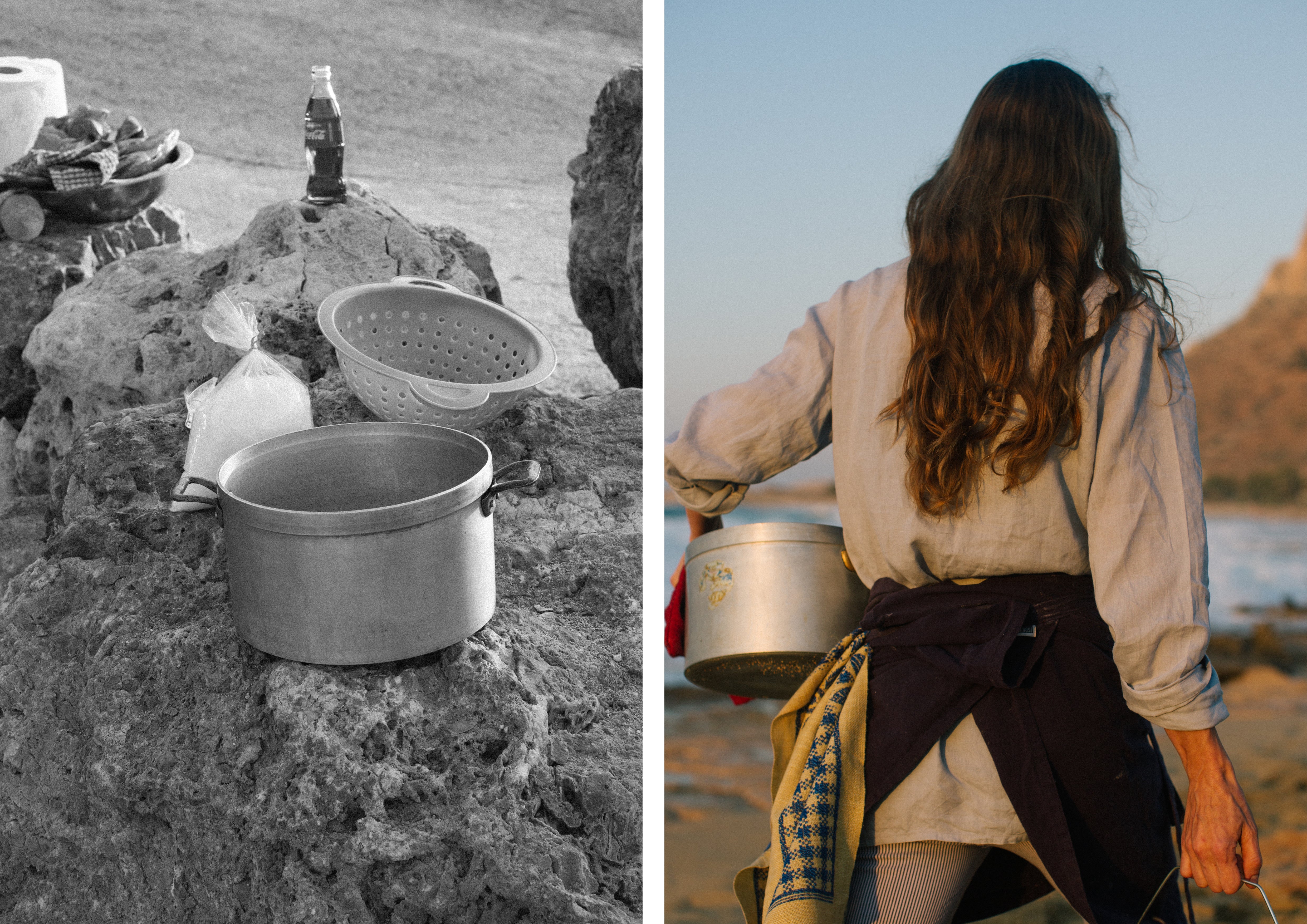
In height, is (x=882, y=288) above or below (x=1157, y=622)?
above

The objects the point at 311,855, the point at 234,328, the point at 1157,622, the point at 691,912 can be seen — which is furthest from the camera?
the point at 691,912

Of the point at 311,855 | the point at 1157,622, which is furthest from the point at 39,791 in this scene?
the point at 1157,622

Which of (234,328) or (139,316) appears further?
(139,316)

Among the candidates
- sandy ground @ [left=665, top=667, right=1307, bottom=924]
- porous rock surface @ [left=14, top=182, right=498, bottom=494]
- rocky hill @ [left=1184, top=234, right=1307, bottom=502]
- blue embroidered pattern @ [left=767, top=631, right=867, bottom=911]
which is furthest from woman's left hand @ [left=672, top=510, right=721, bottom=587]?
rocky hill @ [left=1184, top=234, right=1307, bottom=502]

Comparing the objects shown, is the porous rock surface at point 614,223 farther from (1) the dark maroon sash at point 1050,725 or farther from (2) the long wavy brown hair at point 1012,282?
(1) the dark maroon sash at point 1050,725

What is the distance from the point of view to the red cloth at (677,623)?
61.9 inches

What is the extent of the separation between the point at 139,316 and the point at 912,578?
2049 mm

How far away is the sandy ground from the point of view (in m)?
4.70

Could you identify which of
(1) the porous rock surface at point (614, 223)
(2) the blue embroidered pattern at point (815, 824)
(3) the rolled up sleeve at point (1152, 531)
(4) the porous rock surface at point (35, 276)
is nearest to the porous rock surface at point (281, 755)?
(2) the blue embroidered pattern at point (815, 824)

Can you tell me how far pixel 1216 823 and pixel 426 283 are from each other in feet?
5.31

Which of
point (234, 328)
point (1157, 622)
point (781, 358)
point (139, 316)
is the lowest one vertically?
point (139, 316)

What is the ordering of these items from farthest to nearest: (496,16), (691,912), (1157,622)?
1. (496,16)
2. (691,912)
3. (1157,622)

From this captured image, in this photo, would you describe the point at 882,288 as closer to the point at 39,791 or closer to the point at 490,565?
the point at 490,565

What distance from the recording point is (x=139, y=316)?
2.54 meters
